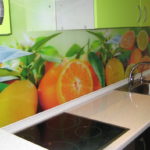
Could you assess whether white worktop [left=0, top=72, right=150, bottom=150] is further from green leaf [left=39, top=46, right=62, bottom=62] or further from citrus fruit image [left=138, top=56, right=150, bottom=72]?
citrus fruit image [left=138, top=56, right=150, bottom=72]

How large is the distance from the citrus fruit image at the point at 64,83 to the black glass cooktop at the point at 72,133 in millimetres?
152

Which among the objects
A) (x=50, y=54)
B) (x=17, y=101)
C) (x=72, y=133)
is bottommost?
(x=72, y=133)

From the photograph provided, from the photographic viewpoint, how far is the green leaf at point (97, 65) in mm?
1986

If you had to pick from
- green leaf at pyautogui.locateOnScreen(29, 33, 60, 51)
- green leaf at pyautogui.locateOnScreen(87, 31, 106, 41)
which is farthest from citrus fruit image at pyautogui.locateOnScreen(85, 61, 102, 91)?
green leaf at pyautogui.locateOnScreen(29, 33, 60, 51)

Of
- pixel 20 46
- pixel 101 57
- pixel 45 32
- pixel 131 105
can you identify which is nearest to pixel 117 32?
pixel 101 57

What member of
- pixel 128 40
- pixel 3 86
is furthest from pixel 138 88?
pixel 3 86

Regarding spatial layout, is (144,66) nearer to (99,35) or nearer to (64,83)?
(99,35)

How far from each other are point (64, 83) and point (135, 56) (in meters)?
1.17

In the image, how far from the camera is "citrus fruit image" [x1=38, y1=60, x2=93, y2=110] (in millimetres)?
1614

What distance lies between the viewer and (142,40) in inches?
105

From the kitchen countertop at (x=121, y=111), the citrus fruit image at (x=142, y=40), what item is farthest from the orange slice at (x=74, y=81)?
the citrus fruit image at (x=142, y=40)

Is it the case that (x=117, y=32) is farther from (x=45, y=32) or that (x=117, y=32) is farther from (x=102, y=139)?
(x=102, y=139)

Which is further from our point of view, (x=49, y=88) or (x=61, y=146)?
(x=49, y=88)

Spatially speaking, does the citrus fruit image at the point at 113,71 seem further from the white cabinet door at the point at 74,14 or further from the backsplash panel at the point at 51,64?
the white cabinet door at the point at 74,14
